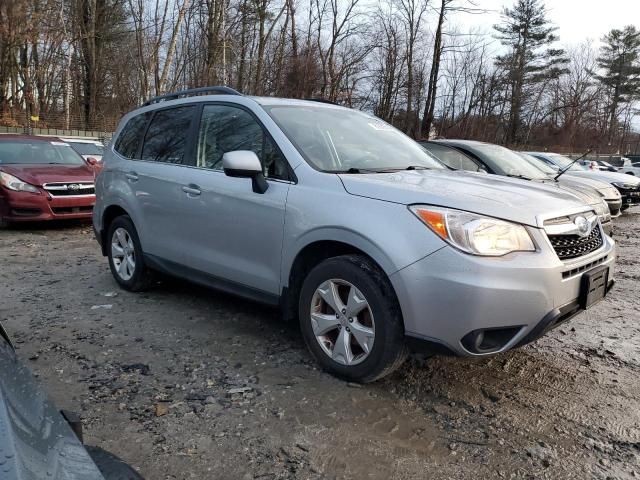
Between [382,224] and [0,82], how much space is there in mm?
23820

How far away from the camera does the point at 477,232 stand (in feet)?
8.69

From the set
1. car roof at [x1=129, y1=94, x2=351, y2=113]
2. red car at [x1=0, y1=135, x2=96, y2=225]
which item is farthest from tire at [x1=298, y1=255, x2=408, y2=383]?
red car at [x1=0, y1=135, x2=96, y2=225]

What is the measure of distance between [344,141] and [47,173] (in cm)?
642

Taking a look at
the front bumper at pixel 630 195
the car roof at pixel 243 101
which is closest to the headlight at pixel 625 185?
the front bumper at pixel 630 195

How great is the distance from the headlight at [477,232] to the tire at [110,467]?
70.8 inches

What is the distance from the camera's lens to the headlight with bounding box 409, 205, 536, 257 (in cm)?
263

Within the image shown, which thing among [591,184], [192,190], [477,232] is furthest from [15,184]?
[591,184]

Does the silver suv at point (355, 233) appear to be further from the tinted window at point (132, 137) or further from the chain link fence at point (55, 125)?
the chain link fence at point (55, 125)

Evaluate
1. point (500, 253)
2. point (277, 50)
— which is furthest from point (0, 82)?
Result: point (500, 253)

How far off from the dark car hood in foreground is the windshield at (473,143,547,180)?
703 centimetres

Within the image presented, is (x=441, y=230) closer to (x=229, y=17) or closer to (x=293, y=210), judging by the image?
(x=293, y=210)

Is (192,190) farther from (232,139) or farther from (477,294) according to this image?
(477,294)

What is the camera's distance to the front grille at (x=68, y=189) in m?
8.14

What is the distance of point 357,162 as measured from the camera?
3582 mm
